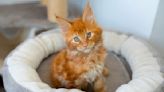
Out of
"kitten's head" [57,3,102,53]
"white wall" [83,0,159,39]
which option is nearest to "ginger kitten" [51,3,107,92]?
"kitten's head" [57,3,102,53]

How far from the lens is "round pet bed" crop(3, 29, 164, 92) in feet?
3.86

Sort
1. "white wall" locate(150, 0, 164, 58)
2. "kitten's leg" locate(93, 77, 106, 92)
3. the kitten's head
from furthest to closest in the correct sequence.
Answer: "white wall" locate(150, 0, 164, 58), "kitten's leg" locate(93, 77, 106, 92), the kitten's head

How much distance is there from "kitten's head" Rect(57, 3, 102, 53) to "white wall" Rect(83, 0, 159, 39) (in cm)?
40

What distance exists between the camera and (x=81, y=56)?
3.76ft

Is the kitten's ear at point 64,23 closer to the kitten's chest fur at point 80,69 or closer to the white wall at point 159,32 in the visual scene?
the kitten's chest fur at point 80,69

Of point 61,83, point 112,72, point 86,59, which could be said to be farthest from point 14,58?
point 112,72

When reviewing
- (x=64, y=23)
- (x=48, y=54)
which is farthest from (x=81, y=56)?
(x=48, y=54)

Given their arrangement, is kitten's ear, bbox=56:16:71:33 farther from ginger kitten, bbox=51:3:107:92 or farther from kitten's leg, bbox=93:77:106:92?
kitten's leg, bbox=93:77:106:92

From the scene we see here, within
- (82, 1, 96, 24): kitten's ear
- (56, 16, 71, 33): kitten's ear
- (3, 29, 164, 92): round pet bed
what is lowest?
(3, 29, 164, 92): round pet bed

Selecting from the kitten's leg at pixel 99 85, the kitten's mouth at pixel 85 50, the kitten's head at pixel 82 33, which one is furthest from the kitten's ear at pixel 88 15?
the kitten's leg at pixel 99 85

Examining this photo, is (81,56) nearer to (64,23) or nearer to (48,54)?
(64,23)

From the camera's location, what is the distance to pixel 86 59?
3.79ft

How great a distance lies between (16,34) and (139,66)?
0.90 m

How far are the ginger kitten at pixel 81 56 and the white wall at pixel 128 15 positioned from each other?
0.37 meters
